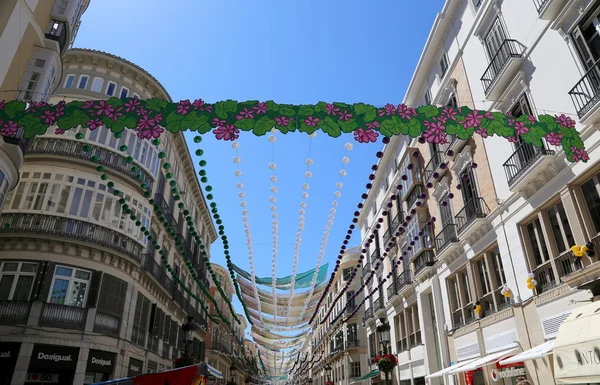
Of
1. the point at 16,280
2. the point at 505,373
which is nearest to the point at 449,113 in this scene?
the point at 505,373

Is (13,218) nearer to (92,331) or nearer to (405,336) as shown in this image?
(92,331)

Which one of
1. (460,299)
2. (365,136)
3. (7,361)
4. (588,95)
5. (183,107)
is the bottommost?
(7,361)

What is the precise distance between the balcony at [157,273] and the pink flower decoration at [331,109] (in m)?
15.9

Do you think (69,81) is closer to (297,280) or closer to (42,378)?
(42,378)

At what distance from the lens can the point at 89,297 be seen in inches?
709

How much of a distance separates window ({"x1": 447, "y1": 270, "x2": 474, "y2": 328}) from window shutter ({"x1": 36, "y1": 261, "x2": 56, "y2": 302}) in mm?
16884

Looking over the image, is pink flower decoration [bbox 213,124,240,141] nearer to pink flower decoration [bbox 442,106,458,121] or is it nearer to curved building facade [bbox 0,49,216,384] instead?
pink flower decoration [bbox 442,106,458,121]

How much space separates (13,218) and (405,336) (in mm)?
21108

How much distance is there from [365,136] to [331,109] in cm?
94

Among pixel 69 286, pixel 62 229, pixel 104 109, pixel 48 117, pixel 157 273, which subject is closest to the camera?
pixel 48 117

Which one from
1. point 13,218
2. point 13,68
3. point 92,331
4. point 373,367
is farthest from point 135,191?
point 373,367

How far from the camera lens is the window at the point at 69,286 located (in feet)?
56.3

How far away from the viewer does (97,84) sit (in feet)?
74.1

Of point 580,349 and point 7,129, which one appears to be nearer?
point 580,349
